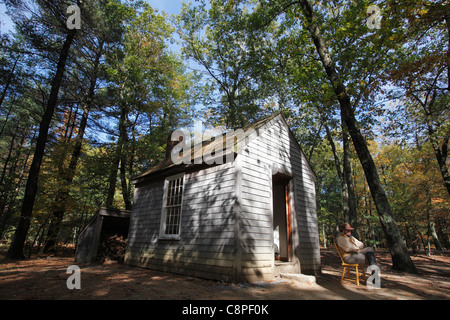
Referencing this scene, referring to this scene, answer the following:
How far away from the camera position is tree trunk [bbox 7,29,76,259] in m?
10.5

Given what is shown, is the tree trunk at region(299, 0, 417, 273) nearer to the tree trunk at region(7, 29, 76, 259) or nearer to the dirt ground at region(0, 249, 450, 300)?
the dirt ground at region(0, 249, 450, 300)

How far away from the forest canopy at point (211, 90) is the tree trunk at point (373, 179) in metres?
0.04

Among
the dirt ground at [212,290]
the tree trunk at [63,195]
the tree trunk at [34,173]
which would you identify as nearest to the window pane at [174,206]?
the dirt ground at [212,290]

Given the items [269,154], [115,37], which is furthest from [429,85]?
[115,37]

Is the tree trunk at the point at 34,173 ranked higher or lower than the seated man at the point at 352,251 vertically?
higher

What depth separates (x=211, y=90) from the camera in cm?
2238

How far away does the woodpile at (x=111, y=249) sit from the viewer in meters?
10.4

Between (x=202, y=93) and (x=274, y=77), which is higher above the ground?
(x=202, y=93)

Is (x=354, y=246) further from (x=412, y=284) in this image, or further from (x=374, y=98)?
(x=374, y=98)

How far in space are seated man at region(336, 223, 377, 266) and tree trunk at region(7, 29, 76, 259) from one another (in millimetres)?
13124

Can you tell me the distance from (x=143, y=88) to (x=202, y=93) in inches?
269

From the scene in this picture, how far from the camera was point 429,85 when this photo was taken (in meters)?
13.2

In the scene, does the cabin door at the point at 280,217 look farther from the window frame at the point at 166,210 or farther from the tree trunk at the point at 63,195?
the tree trunk at the point at 63,195
